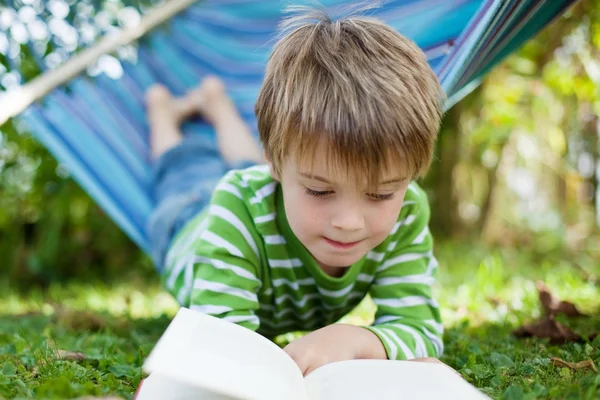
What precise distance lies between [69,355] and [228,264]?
33 cm

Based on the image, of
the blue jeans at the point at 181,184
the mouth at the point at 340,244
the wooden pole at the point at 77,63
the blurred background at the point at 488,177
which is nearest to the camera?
the mouth at the point at 340,244

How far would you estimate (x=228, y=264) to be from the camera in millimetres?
1360

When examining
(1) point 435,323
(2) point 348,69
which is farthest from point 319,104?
(1) point 435,323

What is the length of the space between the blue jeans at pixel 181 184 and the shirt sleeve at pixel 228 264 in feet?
2.22

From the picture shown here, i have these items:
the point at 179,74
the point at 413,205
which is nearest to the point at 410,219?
the point at 413,205

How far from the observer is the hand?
Answer: 1160 millimetres

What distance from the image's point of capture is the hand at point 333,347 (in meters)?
1.16

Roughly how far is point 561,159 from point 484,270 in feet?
4.70

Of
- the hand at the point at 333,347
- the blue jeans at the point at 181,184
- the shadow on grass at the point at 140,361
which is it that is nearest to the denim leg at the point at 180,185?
the blue jeans at the point at 181,184

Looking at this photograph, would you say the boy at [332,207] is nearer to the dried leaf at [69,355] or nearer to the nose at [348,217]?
the nose at [348,217]

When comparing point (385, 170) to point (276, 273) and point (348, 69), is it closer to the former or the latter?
point (348, 69)

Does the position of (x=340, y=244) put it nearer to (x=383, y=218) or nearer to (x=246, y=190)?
(x=383, y=218)

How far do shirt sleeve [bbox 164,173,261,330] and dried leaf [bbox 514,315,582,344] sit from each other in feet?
1.97

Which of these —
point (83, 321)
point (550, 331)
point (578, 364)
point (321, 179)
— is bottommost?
point (83, 321)
